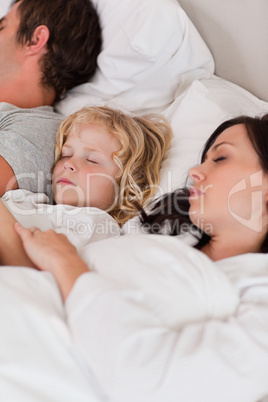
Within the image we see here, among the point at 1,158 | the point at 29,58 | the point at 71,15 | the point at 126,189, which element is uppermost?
the point at 71,15

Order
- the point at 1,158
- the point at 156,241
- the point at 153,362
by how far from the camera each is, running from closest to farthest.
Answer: the point at 153,362 < the point at 156,241 < the point at 1,158

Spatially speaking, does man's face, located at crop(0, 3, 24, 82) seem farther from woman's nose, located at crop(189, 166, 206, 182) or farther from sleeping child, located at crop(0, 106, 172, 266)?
woman's nose, located at crop(189, 166, 206, 182)

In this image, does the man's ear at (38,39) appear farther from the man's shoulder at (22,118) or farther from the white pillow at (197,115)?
the white pillow at (197,115)

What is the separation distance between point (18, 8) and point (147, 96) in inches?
22.5

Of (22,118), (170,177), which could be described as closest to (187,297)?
(170,177)

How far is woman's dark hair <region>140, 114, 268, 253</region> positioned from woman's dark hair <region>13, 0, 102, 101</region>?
0.69m

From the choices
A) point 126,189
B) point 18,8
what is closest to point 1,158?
point 126,189

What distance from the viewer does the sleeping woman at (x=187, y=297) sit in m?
0.75

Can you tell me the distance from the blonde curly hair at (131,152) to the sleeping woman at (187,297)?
32cm

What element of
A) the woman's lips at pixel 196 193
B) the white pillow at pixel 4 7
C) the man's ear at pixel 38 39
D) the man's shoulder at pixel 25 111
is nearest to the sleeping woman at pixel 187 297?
→ the woman's lips at pixel 196 193

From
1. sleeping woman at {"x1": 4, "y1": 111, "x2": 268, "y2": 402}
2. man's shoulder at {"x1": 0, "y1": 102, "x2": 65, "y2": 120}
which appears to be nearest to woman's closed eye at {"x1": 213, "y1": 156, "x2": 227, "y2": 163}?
sleeping woman at {"x1": 4, "y1": 111, "x2": 268, "y2": 402}

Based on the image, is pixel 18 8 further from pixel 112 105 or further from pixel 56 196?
pixel 56 196

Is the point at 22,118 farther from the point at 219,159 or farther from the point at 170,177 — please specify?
the point at 219,159

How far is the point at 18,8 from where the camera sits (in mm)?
1709
